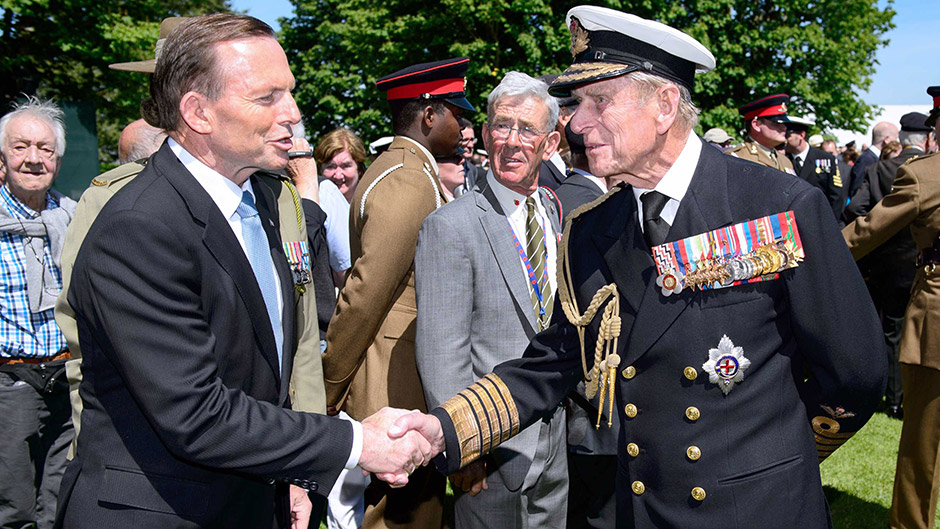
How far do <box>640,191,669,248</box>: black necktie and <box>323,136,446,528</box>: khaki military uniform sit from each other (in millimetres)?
1698

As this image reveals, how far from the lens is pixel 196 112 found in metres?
2.38

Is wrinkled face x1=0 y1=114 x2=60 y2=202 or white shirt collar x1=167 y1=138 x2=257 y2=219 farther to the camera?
wrinkled face x1=0 y1=114 x2=60 y2=202

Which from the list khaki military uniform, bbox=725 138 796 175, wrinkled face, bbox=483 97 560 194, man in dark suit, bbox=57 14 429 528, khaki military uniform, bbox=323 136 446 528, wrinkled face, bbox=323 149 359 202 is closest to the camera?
man in dark suit, bbox=57 14 429 528

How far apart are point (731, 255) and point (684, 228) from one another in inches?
6.7

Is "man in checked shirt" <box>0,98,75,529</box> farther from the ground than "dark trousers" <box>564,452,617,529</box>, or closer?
farther from the ground

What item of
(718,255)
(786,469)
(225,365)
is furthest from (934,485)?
(225,365)

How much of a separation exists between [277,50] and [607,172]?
3.89ft

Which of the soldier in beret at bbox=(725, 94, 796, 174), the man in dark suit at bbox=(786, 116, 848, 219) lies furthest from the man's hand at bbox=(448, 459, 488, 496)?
the man in dark suit at bbox=(786, 116, 848, 219)

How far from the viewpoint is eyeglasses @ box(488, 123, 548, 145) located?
378 cm

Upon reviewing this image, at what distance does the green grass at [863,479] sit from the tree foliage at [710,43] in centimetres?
2040

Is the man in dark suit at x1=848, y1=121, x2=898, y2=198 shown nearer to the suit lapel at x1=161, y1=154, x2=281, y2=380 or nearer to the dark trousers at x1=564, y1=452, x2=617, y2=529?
the dark trousers at x1=564, y1=452, x2=617, y2=529

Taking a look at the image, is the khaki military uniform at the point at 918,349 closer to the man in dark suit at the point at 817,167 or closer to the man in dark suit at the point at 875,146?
the man in dark suit at the point at 817,167

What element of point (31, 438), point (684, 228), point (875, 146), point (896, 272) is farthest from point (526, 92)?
point (875, 146)

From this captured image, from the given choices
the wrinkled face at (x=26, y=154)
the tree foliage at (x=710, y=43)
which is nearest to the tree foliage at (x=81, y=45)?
the tree foliage at (x=710, y=43)
